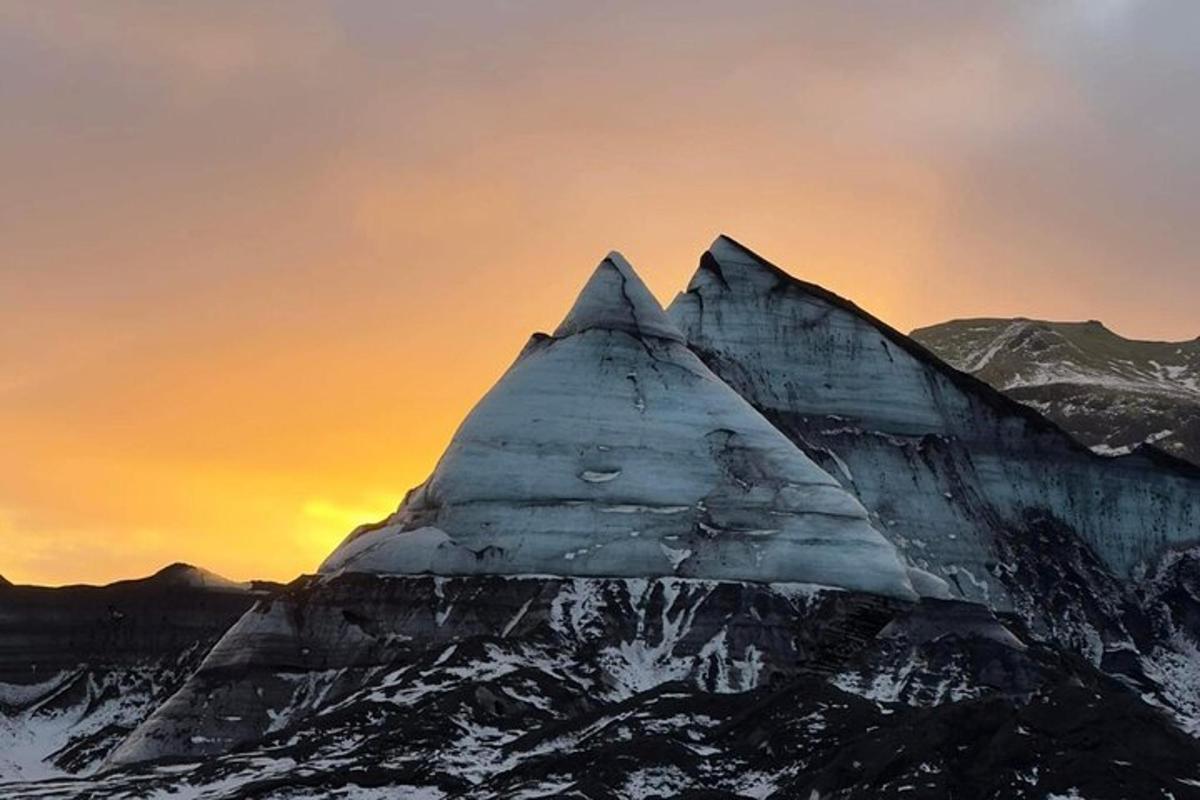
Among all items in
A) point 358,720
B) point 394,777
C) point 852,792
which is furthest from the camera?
point 358,720

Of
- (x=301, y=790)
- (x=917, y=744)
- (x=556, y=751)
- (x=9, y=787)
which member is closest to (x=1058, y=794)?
(x=917, y=744)

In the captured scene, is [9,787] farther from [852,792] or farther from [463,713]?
[852,792]

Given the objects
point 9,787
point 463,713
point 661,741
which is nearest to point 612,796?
point 661,741

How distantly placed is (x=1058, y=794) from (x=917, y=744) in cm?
995

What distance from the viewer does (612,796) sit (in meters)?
168

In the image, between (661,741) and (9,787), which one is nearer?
(661,741)

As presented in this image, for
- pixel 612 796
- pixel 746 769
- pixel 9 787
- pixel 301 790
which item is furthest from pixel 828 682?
pixel 9 787

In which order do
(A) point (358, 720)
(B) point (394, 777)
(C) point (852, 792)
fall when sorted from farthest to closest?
(A) point (358, 720)
(B) point (394, 777)
(C) point (852, 792)

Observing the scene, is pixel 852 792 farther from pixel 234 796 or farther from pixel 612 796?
pixel 234 796

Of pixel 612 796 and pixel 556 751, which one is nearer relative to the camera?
pixel 612 796

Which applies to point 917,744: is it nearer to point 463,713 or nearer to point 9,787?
point 463,713

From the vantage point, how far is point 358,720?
620 feet

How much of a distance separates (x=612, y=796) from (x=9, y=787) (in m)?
50.8

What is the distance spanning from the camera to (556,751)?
181m
